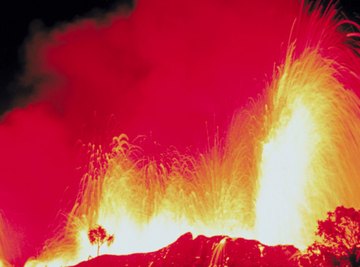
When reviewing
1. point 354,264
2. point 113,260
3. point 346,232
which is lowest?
point 354,264

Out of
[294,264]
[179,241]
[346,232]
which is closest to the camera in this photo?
[346,232]

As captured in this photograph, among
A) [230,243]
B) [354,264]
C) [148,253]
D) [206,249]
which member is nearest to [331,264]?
[354,264]

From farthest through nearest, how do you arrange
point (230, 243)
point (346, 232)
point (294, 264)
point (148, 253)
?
point (148, 253), point (230, 243), point (294, 264), point (346, 232)

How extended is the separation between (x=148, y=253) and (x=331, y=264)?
4382 centimetres

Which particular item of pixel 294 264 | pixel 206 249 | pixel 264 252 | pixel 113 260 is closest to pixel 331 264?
pixel 294 264

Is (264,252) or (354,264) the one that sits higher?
(264,252)

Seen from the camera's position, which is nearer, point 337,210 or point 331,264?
point 331,264

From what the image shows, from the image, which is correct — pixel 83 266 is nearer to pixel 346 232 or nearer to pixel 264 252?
pixel 264 252

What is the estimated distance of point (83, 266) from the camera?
7794cm

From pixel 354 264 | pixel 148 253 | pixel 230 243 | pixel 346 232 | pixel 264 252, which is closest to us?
pixel 354 264

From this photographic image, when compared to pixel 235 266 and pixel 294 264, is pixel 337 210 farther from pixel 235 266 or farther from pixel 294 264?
pixel 235 266

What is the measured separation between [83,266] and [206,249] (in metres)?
21.5

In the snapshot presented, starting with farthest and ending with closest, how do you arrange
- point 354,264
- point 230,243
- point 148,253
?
point 148,253, point 230,243, point 354,264

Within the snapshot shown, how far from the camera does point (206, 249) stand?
2739 inches
